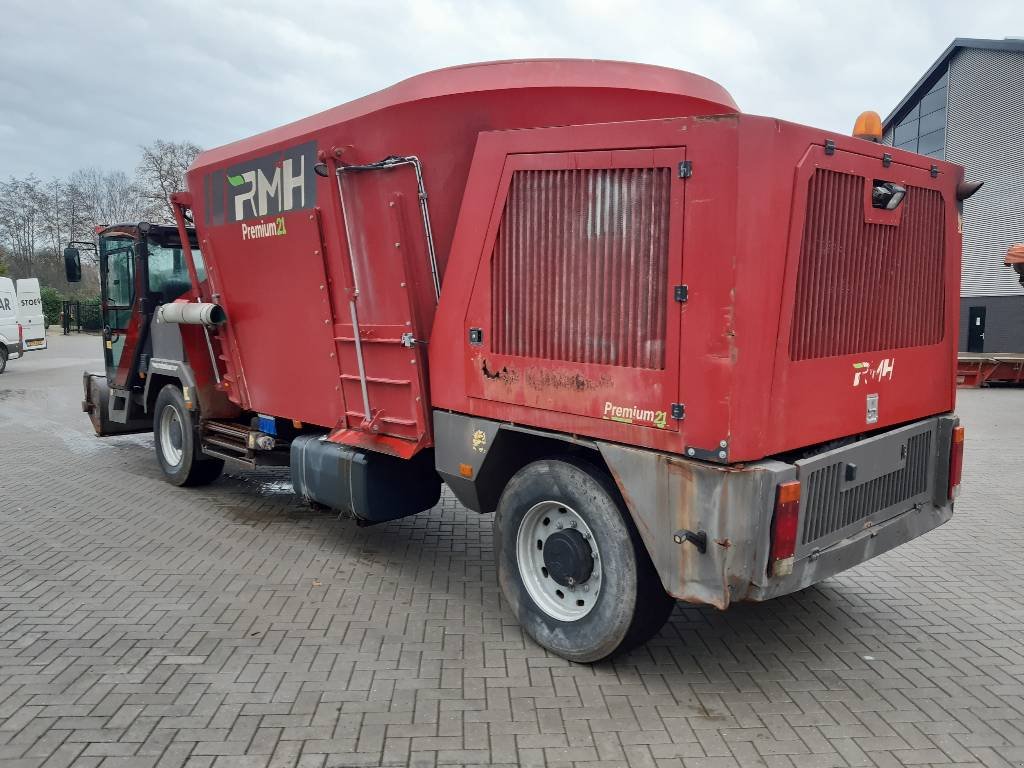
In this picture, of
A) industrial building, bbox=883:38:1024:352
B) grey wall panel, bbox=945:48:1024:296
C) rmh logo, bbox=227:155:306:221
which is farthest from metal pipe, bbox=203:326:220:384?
industrial building, bbox=883:38:1024:352

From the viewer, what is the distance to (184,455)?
291 inches

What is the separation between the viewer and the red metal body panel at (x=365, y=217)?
4.19 meters

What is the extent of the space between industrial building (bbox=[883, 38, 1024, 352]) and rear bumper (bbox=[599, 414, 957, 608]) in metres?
24.6

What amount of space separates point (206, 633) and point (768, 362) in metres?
3.33

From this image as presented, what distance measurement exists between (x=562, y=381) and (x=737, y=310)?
3.26 feet

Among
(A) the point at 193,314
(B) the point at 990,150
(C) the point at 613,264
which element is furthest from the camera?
(B) the point at 990,150

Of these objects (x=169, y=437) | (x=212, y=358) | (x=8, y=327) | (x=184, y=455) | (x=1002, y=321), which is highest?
(x=1002, y=321)

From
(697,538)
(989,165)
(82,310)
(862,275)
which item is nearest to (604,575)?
(697,538)

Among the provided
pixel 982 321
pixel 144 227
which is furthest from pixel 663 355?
pixel 982 321

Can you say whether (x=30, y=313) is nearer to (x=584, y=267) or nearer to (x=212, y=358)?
(x=212, y=358)

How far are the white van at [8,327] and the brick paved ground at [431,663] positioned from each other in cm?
1610

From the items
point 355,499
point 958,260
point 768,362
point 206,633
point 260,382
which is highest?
point 958,260

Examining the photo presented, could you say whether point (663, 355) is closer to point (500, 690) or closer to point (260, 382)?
point (500, 690)

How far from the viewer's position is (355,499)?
5.14 metres
